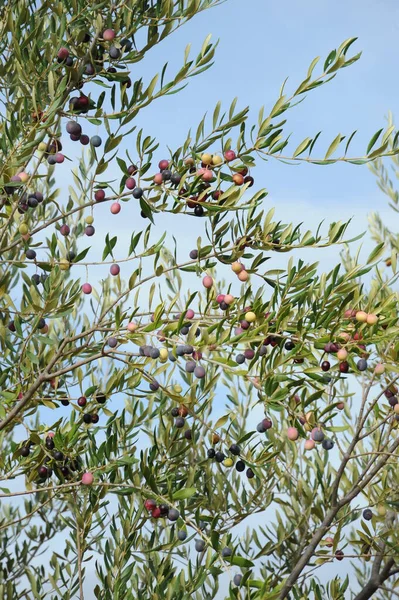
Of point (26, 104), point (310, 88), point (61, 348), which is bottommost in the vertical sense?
point (61, 348)

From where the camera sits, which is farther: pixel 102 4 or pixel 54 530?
pixel 54 530

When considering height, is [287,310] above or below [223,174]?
below

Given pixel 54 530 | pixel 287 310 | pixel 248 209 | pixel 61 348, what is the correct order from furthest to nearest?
1. pixel 54 530
2. pixel 61 348
3. pixel 248 209
4. pixel 287 310

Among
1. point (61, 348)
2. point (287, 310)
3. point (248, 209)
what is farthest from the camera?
point (61, 348)

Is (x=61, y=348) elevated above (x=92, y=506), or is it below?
above

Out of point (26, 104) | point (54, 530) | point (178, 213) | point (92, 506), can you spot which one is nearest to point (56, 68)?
point (26, 104)

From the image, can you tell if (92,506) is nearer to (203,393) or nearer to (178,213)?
(203,393)

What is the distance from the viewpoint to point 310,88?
13.5 ft

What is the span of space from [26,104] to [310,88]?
150 cm

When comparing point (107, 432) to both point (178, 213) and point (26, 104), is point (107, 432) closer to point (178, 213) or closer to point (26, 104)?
point (178, 213)

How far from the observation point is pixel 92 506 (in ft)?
13.8

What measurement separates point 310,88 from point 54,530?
4516 mm

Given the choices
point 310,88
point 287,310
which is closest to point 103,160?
point 310,88

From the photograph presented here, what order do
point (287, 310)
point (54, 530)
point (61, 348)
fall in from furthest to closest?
point (54, 530) → point (61, 348) → point (287, 310)
